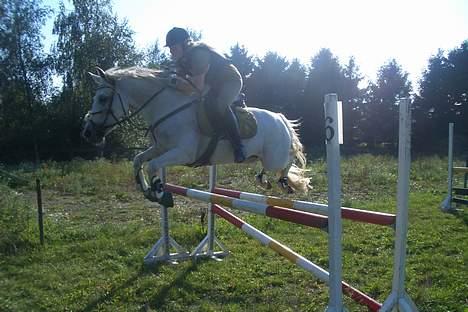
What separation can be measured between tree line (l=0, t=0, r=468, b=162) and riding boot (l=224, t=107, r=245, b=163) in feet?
43.3

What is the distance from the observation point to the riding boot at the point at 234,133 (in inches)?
160

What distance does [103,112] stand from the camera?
4.07 meters

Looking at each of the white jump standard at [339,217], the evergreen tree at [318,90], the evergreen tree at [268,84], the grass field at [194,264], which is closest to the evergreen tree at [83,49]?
the evergreen tree at [268,84]

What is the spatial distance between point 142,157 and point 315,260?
2397 mm

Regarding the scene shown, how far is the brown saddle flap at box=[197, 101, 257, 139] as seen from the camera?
406 cm

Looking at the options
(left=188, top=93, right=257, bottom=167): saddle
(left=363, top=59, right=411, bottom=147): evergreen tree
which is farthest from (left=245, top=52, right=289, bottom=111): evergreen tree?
(left=188, top=93, right=257, bottom=167): saddle

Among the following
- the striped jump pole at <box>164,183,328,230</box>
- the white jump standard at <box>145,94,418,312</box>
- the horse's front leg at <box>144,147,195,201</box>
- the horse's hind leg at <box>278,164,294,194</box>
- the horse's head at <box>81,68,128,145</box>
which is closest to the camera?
the white jump standard at <box>145,94,418,312</box>

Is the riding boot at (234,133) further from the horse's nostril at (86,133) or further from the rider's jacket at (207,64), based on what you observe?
the horse's nostril at (86,133)

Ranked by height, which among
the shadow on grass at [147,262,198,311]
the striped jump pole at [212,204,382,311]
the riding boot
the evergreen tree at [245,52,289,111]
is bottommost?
the shadow on grass at [147,262,198,311]

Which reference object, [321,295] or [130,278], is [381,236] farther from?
[130,278]

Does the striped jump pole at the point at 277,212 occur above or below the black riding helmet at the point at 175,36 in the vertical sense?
below

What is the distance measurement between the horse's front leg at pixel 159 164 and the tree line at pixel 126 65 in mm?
13415

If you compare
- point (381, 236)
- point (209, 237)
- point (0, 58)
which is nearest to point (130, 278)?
point (209, 237)

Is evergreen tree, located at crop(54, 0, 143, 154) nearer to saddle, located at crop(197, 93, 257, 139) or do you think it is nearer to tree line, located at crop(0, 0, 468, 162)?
tree line, located at crop(0, 0, 468, 162)
